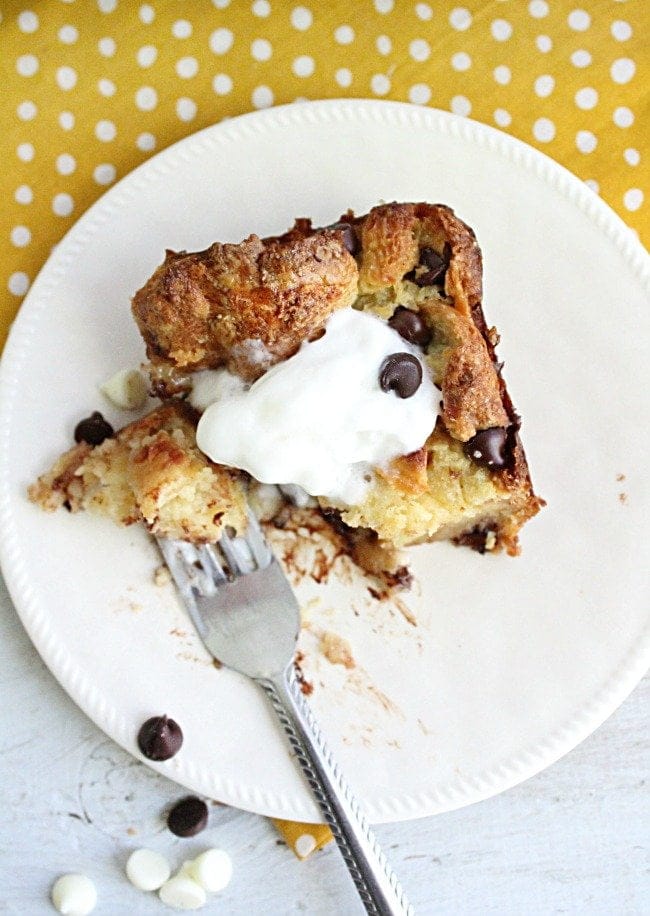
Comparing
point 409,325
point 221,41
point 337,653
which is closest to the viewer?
point 409,325

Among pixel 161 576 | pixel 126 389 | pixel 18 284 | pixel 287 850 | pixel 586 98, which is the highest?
pixel 18 284

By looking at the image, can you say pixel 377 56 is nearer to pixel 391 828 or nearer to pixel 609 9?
pixel 609 9

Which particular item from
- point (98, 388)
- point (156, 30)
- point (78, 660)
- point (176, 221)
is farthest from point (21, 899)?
point (156, 30)

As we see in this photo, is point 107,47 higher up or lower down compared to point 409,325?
higher up

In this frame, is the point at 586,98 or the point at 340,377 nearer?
the point at 340,377

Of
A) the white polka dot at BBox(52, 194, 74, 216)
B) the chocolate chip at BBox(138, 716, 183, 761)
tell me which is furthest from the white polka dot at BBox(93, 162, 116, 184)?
the chocolate chip at BBox(138, 716, 183, 761)

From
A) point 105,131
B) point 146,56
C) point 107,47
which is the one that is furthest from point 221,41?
point 105,131

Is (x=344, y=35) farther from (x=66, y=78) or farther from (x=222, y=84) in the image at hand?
(x=66, y=78)

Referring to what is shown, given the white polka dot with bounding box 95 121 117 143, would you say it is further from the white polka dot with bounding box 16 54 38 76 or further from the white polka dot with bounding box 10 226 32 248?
the white polka dot with bounding box 10 226 32 248
